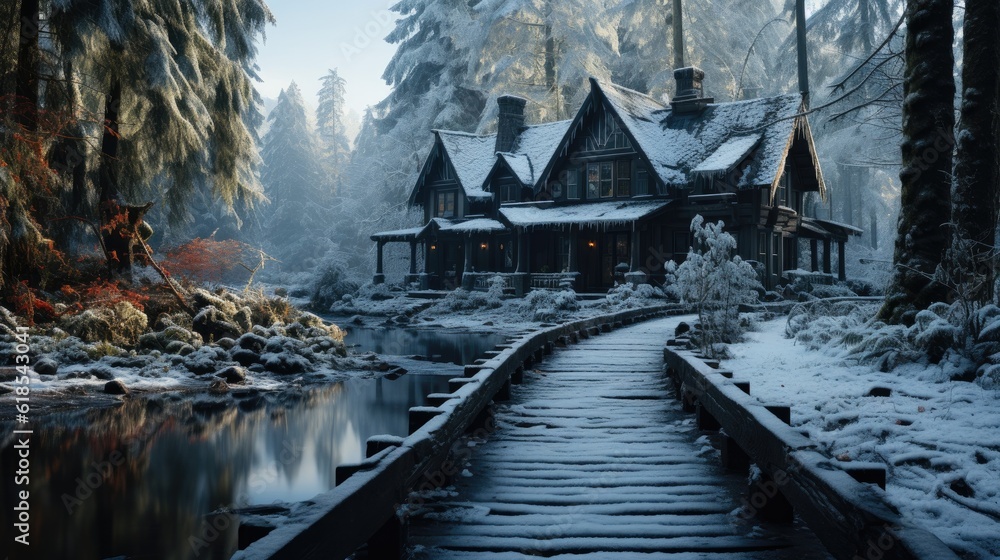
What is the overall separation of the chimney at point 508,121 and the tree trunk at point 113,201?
25734 millimetres

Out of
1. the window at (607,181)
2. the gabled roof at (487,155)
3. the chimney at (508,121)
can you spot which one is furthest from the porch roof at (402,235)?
the window at (607,181)

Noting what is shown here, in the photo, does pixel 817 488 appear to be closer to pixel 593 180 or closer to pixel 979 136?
pixel 979 136

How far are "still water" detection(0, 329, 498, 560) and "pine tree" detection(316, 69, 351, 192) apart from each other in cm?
6853

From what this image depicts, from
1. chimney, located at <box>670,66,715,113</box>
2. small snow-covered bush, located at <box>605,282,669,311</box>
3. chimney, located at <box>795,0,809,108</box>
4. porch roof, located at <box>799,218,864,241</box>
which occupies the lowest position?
small snow-covered bush, located at <box>605,282,669,311</box>

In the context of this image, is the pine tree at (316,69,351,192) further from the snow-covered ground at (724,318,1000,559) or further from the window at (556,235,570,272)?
the snow-covered ground at (724,318,1000,559)

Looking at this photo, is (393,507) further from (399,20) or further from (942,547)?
(399,20)

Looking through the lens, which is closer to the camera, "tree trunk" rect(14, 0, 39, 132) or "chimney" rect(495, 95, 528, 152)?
"tree trunk" rect(14, 0, 39, 132)

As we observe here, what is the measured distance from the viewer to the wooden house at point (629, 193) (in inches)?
1272

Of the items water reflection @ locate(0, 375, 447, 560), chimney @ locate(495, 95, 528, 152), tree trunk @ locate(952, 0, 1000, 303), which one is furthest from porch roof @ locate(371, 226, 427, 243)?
tree trunk @ locate(952, 0, 1000, 303)

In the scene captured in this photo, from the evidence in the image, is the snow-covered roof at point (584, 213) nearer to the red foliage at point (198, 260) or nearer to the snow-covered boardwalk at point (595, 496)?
the red foliage at point (198, 260)

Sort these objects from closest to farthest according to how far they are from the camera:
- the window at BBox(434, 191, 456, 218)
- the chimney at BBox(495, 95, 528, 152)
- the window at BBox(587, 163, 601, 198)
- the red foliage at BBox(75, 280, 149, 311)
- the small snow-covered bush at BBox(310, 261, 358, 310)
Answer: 1. the red foliage at BBox(75, 280, 149, 311)
2. the window at BBox(587, 163, 601, 198)
3. the small snow-covered bush at BBox(310, 261, 358, 310)
4. the chimney at BBox(495, 95, 528, 152)
5. the window at BBox(434, 191, 456, 218)

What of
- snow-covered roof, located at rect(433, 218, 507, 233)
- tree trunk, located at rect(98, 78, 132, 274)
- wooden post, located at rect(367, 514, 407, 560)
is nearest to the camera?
wooden post, located at rect(367, 514, 407, 560)

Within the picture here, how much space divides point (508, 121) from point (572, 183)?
22.8 feet

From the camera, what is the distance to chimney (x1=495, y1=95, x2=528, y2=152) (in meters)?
41.9
